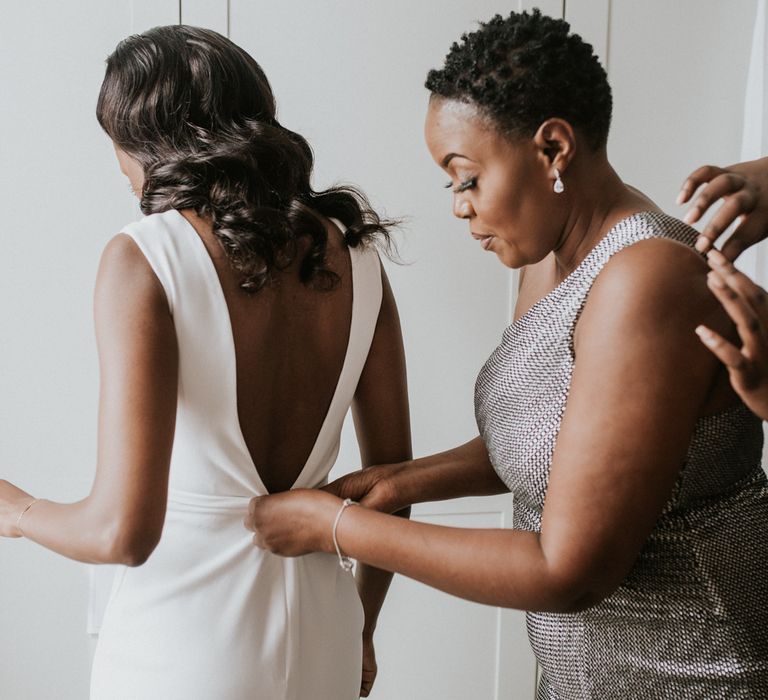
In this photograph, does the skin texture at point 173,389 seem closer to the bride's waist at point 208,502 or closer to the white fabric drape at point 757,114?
the bride's waist at point 208,502

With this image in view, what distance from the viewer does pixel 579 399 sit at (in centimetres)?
93

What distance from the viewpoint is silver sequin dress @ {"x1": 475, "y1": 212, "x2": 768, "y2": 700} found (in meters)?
1.05

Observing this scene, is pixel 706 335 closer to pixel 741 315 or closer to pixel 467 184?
pixel 741 315

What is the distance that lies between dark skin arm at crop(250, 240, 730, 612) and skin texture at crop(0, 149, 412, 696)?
33 cm

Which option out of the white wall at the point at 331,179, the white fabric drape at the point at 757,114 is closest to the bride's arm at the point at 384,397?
the white wall at the point at 331,179

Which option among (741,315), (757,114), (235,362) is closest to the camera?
(741,315)

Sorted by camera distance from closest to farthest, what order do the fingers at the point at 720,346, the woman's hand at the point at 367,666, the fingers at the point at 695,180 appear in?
the fingers at the point at 720,346
the fingers at the point at 695,180
the woman's hand at the point at 367,666

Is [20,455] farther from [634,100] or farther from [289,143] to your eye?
[634,100]

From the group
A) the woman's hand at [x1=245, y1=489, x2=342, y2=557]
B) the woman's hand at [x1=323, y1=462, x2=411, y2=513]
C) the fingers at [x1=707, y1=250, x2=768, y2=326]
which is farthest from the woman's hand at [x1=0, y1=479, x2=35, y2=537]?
the fingers at [x1=707, y1=250, x2=768, y2=326]

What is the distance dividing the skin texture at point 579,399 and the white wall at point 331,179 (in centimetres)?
107

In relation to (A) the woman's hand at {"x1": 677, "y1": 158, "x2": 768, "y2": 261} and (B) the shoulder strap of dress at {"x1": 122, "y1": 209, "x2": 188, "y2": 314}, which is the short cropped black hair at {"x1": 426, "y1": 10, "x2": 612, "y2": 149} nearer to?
(A) the woman's hand at {"x1": 677, "y1": 158, "x2": 768, "y2": 261}

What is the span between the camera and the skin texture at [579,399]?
91 cm

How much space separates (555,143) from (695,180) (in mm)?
168

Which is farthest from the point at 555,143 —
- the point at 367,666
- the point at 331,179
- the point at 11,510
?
the point at 331,179
